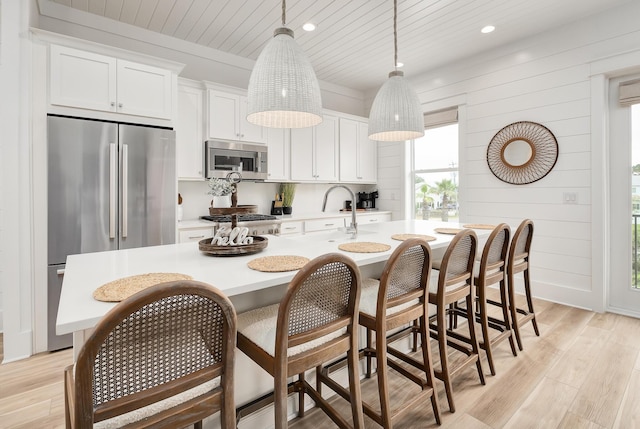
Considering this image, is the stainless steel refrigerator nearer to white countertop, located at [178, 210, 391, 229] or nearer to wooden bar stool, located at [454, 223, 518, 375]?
white countertop, located at [178, 210, 391, 229]

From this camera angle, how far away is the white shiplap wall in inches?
119

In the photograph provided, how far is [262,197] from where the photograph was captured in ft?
14.0

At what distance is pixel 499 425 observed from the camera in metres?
1.60

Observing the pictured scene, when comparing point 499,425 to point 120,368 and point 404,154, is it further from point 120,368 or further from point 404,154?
point 404,154

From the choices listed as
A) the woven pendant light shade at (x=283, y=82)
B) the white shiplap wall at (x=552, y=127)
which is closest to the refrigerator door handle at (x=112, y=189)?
the woven pendant light shade at (x=283, y=82)

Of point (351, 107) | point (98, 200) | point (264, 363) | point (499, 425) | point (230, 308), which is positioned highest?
point (351, 107)

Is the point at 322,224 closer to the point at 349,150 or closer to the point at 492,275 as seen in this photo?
the point at 349,150

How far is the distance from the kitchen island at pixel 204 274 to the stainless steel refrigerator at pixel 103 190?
3.53ft

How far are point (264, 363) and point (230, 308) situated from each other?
0.39 m

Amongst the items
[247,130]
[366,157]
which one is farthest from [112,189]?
[366,157]

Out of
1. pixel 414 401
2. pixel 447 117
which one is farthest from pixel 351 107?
pixel 414 401

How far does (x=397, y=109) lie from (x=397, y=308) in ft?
4.37

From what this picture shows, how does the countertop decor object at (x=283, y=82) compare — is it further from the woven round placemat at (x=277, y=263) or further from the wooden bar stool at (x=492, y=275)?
the wooden bar stool at (x=492, y=275)

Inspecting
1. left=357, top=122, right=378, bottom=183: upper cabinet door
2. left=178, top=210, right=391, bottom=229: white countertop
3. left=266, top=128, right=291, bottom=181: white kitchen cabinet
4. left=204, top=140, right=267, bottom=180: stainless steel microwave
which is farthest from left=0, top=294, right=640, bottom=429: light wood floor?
left=357, top=122, right=378, bottom=183: upper cabinet door
